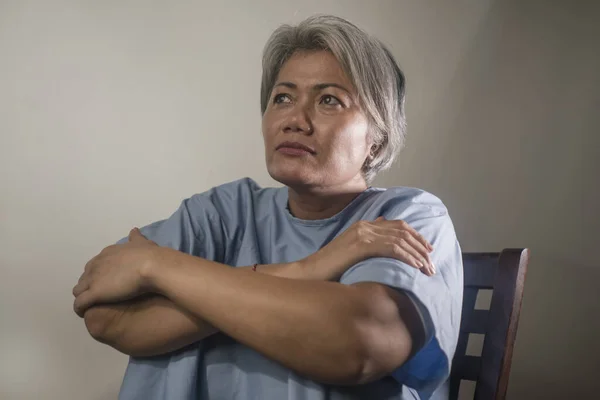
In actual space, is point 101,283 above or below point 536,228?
below

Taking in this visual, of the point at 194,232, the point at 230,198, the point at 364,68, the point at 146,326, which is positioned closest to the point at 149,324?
the point at 146,326

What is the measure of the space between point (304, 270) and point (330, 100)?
32cm

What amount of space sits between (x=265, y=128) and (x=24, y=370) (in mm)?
787

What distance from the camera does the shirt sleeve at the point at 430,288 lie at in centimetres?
65

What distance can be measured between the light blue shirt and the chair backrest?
0.06 meters

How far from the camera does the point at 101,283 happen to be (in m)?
0.77

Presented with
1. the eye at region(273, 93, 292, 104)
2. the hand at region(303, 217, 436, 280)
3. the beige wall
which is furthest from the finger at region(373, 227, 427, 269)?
the beige wall

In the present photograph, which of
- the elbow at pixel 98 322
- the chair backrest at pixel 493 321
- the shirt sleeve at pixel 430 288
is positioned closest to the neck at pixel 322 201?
the shirt sleeve at pixel 430 288

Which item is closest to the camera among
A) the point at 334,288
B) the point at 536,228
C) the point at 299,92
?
the point at 334,288

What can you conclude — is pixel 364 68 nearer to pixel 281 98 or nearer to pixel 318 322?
pixel 281 98

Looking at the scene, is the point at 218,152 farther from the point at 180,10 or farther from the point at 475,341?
the point at 475,341

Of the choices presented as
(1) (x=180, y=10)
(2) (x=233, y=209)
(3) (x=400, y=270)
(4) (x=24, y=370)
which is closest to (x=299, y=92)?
(2) (x=233, y=209)

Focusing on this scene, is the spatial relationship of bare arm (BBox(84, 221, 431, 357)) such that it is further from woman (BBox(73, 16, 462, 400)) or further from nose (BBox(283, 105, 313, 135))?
nose (BBox(283, 105, 313, 135))

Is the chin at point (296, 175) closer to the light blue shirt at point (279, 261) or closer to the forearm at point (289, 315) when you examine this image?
the light blue shirt at point (279, 261)
